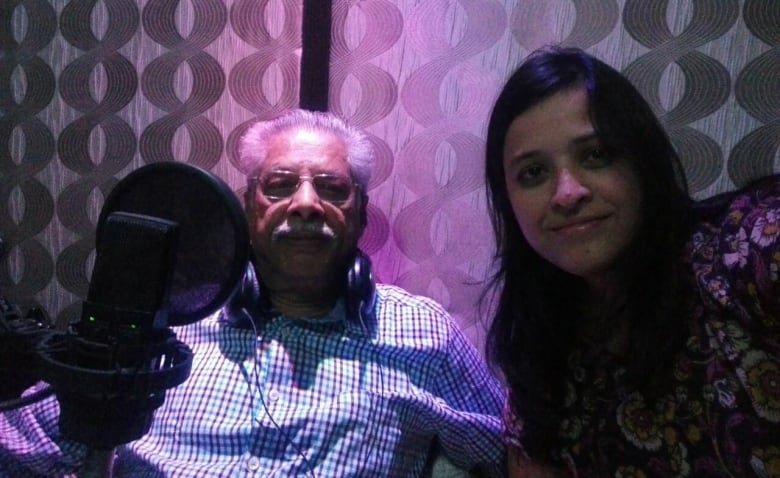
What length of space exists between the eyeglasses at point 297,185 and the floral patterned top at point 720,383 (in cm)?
73

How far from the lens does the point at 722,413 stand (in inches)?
35.2

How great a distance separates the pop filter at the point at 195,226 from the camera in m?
0.76

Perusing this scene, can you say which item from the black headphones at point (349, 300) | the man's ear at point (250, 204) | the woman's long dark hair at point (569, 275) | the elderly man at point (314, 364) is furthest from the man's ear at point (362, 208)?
the woman's long dark hair at point (569, 275)

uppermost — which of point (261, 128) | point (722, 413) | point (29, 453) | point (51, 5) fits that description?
point (51, 5)

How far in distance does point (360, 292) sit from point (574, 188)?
605 millimetres

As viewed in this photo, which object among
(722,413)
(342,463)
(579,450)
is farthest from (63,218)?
(722,413)

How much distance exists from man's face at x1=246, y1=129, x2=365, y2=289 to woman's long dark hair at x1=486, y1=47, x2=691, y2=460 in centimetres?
41

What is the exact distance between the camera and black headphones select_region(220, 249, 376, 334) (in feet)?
4.43

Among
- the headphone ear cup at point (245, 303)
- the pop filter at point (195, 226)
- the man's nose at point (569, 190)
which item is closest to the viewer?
the pop filter at point (195, 226)

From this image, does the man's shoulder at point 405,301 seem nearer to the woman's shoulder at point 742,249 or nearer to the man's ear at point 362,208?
the man's ear at point 362,208

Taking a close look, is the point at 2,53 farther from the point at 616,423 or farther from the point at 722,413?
the point at 722,413

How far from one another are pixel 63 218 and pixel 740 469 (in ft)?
6.16

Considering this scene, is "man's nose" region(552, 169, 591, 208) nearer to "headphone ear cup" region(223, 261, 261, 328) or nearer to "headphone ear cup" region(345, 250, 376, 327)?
"headphone ear cup" region(345, 250, 376, 327)

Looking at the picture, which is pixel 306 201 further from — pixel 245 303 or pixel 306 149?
pixel 245 303
